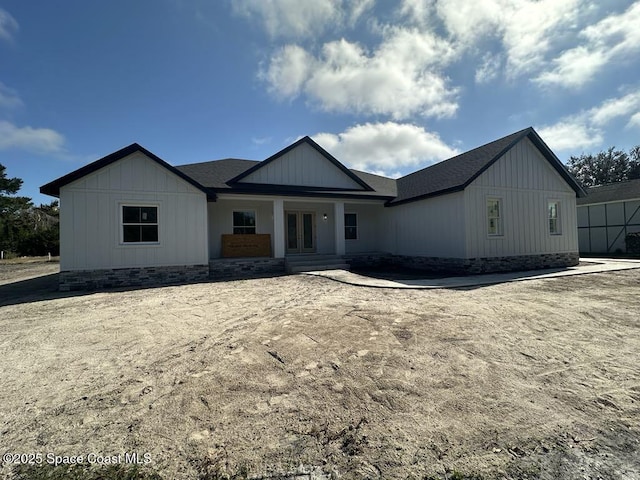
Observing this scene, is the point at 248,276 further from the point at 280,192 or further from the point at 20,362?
the point at 20,362

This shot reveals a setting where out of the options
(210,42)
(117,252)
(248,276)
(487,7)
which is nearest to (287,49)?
(210,42)

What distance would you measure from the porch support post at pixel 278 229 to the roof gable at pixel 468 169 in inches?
232

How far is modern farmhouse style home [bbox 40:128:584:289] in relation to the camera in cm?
949

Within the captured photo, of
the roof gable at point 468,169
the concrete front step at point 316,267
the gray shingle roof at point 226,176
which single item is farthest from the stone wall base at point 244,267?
the roof gable at point 468,169

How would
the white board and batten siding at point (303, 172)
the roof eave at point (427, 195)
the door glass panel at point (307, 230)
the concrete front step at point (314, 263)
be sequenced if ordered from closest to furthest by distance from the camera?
the roof eave at point (427, 195), the concrete front step at point (314, 263), the white board and batten siding at point (303, 172), the door glass panel at point (307, 230)

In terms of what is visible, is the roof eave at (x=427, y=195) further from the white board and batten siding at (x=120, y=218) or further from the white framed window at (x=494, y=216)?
the white board and batten siding at (x=120, y=218)

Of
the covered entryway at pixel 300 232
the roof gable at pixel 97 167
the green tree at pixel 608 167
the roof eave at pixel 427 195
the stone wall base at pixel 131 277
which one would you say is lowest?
the stone wall base at pixel 131 277

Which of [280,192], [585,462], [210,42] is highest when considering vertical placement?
[210,42]

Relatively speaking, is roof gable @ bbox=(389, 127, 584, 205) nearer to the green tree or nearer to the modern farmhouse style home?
the modern farmhouse style home

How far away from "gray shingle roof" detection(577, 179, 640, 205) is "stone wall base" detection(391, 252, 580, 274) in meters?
10.5

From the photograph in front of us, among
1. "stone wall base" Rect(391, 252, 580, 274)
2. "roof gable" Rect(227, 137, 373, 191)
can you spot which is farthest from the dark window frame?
"stone wall base" Rect(391, 252, 580, 274)

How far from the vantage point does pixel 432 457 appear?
2.01 metres

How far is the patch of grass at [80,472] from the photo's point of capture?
1.85 meters

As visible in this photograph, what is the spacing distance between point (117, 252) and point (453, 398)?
10.7 m
